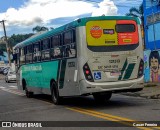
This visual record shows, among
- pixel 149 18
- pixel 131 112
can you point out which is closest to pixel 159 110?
pixel 131 112

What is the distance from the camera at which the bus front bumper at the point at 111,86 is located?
13789 millimetres

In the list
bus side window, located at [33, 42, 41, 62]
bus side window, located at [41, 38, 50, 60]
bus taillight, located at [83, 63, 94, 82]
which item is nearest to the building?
bus side window, located at [33, 42, 41, 62]

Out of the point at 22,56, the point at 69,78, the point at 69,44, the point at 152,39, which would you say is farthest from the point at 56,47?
the point at 152,39

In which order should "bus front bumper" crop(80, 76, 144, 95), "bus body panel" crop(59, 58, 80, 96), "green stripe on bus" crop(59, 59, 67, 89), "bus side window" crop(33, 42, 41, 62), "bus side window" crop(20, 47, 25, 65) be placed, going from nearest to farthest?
"bus front bumper" crop(80, 76, 144, 95) → "bus body panel" crop(59, 58, 80, 96) → "green stripe on bus" crop(59, 59, 67, 89) → "bus side window" crop(33, 42, 41, 62) → "bus side window" crop(20, 47, 25, 65)

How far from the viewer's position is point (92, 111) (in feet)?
44.5

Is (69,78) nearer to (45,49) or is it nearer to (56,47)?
(56,47)

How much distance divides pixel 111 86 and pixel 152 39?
13.6 m

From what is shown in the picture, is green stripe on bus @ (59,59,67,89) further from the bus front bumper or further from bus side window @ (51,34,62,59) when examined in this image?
the bus front bumper

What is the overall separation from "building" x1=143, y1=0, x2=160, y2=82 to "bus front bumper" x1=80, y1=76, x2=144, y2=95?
11.8 metres

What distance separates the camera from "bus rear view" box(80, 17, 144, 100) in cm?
1388

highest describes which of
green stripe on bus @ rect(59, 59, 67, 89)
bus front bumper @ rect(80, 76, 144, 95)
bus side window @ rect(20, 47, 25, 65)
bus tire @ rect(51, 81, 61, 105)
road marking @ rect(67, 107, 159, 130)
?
bus side window @ rect(20, 47, 25, 65)

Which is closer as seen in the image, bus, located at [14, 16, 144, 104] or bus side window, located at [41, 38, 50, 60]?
bus, located at [14, 16, 144, 104]

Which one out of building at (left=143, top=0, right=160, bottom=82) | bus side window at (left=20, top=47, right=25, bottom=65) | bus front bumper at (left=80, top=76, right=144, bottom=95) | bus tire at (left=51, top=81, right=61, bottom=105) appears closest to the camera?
bus front bumper at (left=80, top=76, right=144, bottom=95)

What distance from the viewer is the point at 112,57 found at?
1413cm
